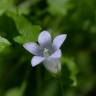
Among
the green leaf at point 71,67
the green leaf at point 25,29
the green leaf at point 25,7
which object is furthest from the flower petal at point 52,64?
the green leaf at point 25,7

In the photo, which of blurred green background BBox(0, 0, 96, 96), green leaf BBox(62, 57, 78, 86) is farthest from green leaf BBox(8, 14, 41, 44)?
green leaf BBox(62, 57, 78, 86)

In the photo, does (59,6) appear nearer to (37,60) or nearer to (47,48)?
(47,48)

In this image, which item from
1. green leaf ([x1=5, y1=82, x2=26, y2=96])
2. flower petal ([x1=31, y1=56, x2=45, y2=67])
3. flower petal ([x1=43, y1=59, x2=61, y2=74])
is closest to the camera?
flower petal ([x1=31, y1=56, x2=45, y2=67])

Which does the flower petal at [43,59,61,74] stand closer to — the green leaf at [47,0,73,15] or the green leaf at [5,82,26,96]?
the green leaf at [5,82,26,96]

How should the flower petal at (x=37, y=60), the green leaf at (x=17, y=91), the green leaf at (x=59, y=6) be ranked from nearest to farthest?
the flower petal at (x=37, y=60)
the green leaf at (x=17, y=91)
the green leaf at (x=59, y=6)

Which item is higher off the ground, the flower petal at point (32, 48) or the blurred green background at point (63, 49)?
the flower petal at point (32, 48)

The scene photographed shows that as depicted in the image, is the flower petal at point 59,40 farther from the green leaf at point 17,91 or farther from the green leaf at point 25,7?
the green leaf at point 25,7

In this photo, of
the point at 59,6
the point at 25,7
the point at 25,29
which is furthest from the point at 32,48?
the point at 25,7
